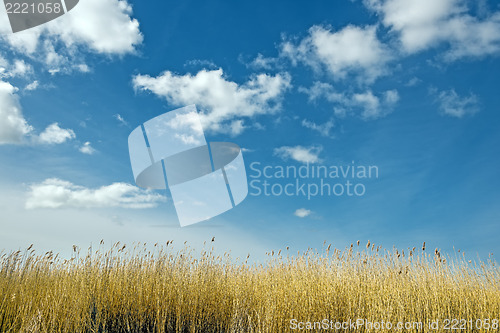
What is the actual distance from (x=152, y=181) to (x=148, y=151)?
24.9 inches

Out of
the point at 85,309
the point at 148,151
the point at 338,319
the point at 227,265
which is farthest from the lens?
the point at 227,265

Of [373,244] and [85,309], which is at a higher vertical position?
[373,244]

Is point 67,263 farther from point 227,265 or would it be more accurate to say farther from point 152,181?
point 227,265

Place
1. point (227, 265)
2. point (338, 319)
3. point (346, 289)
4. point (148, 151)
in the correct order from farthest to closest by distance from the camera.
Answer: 1. point (227, 265)
2. point (148, 151)
3. point (346, 289)
4. point (338, 319)

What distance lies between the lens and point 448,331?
5.20 m

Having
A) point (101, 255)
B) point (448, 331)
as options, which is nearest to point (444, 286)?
point (448, 331)

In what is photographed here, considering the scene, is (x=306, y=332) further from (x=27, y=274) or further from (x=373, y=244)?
(x=27, y=274)

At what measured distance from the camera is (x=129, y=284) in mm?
6191

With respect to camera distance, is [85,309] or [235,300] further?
[235,300]

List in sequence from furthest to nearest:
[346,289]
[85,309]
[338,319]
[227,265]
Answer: [227,265]
[346,289]
[338,319]
[85,309]

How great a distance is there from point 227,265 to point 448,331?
4207 millimetres

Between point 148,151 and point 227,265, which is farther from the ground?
point 148,151

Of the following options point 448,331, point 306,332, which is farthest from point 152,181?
point 448,331

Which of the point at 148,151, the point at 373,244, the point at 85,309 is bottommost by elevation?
the point at 85,309
